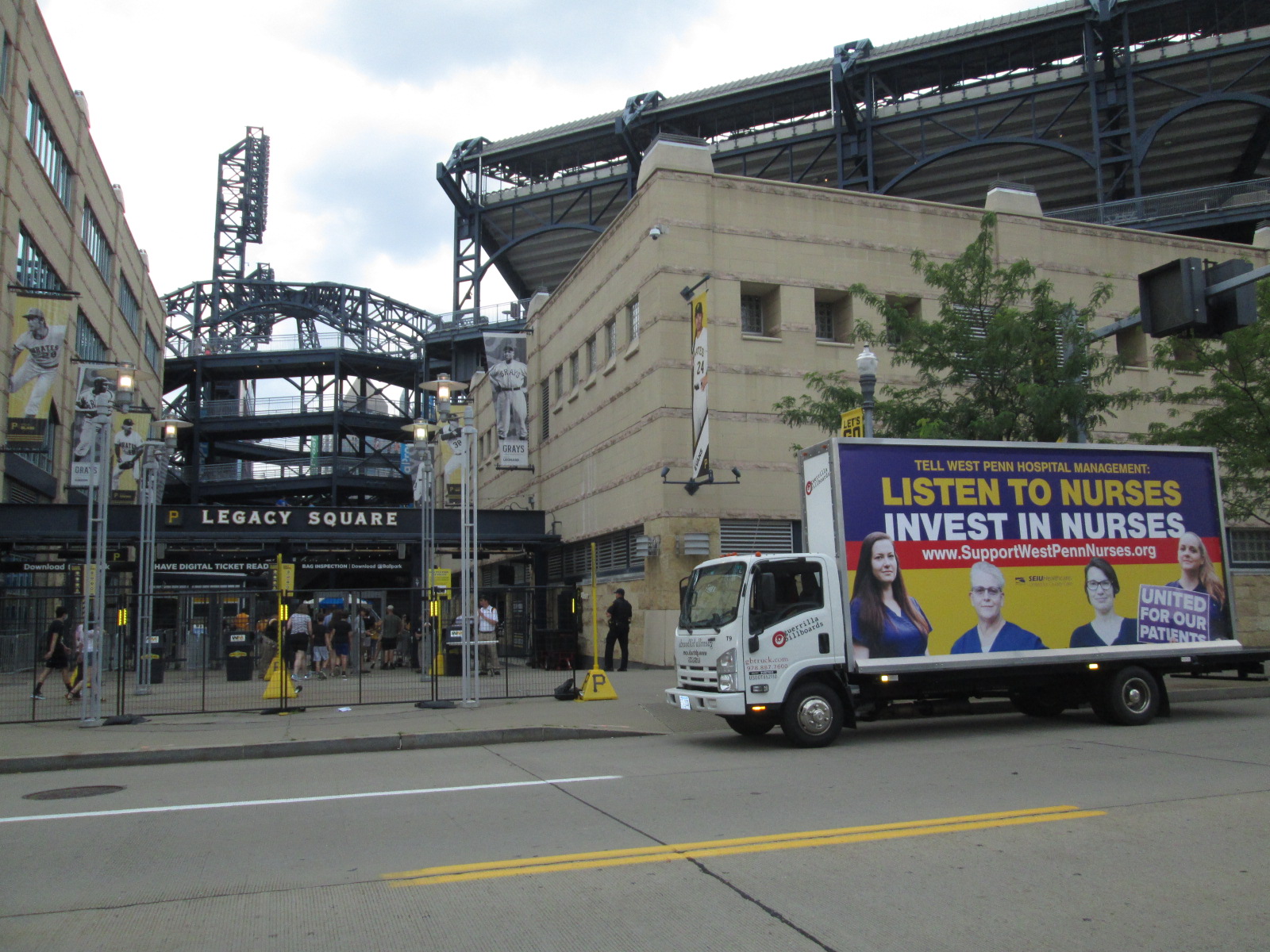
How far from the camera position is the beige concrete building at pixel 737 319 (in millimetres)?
23266

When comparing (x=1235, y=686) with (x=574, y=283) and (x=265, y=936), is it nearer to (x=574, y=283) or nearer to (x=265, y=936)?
(x=265, y=936)

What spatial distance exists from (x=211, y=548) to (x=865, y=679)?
23.1 meters

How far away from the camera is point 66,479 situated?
35.3m

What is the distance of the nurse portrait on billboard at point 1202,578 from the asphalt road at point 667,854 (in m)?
2.56

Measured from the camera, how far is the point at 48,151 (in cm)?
3269

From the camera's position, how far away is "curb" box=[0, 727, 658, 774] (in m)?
11.5

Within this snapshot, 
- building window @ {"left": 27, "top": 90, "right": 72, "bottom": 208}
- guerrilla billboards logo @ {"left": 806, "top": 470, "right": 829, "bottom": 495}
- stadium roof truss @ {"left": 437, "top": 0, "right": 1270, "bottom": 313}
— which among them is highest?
stadium roof truss @ {"left": 437, "top": 0, "right": 1270, "bottom": 313}

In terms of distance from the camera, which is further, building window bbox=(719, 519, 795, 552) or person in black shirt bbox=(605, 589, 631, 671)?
building window bbox=(719, 519, 795, 552)

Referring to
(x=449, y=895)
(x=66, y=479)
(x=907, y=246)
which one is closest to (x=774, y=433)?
(x=907, y=246)

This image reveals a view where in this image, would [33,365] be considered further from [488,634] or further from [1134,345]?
[1134,345]

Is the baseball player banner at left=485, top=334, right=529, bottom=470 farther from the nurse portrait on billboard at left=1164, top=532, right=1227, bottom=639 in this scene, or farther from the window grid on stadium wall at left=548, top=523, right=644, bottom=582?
the nurse portrait on billboard at left=1164, top=532, right=1227, bottom=639

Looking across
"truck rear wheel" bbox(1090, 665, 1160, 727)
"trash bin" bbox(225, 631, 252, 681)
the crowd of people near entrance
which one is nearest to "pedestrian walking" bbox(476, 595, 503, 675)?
the crowd of people near entrance

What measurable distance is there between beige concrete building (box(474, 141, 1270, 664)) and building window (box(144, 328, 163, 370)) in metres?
33.0

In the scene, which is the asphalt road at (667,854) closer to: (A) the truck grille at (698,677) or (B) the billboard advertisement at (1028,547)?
(A) the truck grille at (698,677)
